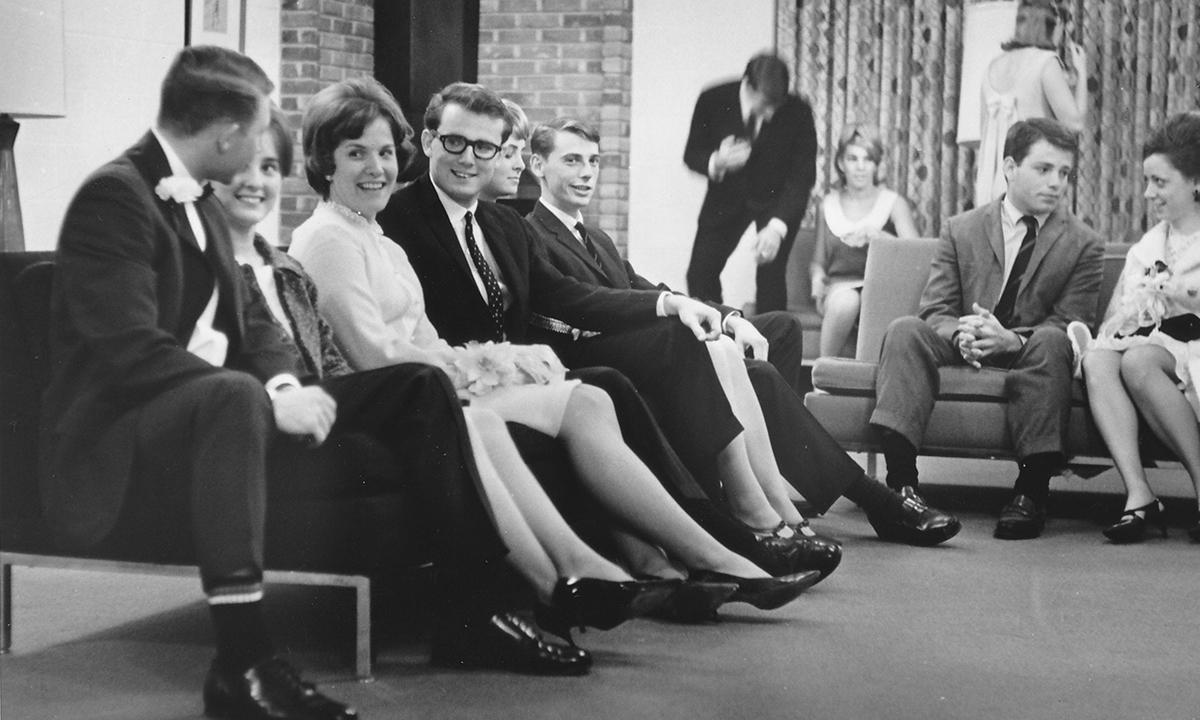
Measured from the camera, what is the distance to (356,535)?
2.38 m

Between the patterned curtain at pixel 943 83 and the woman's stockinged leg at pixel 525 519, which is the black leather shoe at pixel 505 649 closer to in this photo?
the woman's stockinged leg at pixel 525 519

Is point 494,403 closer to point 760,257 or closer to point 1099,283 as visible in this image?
point 1099,283

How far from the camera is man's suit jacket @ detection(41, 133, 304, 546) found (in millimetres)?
2090

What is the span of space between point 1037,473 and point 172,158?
2.73 m

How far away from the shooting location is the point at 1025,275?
437 cm

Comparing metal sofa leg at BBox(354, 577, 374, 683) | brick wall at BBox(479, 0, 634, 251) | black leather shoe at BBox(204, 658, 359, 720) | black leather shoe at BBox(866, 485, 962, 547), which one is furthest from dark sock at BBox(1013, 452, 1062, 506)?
brick wall at BBox(479, 0, 634, 251)

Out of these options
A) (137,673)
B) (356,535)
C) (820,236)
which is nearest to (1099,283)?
(820,236)

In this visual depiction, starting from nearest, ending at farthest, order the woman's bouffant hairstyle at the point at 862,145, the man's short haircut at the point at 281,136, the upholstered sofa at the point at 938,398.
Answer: the man's short haircut at the point at 281,136, the upholstered sofa at the point at 938,398, the woman's bouffant hairstyle at the point at 862,145

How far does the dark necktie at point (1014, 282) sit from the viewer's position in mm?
4387

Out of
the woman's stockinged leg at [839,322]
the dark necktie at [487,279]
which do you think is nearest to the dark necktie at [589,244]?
the dark necktie at [487,279]

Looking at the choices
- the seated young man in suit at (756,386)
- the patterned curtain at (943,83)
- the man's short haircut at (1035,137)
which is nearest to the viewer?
the seated young man in suit at (756,386)

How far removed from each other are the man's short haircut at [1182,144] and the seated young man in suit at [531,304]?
67.6 inches

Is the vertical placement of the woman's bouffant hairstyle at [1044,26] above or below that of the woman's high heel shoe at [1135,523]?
above

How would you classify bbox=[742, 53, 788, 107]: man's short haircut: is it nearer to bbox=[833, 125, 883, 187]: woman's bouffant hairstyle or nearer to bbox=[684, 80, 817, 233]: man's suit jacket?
bbox=[684, 80, 817, 233]: man's suit jacket
